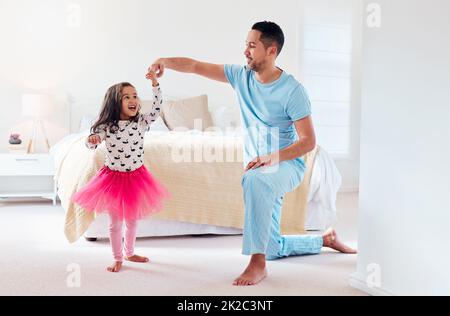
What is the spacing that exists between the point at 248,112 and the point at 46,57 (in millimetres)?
3381

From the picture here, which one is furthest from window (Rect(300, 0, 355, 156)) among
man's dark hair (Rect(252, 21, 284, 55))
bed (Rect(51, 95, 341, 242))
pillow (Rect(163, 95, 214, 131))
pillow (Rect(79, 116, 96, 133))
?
man's dark hair (Rect(252, 21, 284, 55))

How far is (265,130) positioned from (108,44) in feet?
11.4

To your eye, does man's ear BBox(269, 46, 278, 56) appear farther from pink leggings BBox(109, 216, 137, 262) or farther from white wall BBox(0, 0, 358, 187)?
white wall BBox(0, 0, 358, 187)

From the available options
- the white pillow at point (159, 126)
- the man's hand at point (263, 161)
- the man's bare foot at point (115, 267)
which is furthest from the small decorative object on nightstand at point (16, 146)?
the man's hand at point (263, 161)

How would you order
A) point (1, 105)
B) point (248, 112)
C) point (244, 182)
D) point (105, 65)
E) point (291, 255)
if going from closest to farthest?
point (244, 182)
point (248, 112)
point (291, 255)
point (1, 105)
point (105, 65)

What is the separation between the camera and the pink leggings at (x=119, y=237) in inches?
98.1

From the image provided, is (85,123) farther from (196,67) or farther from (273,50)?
(273,50)

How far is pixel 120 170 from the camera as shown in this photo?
8.32 feet

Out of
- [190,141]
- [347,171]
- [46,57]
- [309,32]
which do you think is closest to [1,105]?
[46,57]

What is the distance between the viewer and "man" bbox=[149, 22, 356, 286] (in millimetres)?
2271

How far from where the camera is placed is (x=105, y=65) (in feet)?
17.9
